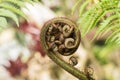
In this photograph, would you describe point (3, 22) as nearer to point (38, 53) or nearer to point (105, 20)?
point (105, 20)

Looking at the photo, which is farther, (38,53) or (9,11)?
(38,53)

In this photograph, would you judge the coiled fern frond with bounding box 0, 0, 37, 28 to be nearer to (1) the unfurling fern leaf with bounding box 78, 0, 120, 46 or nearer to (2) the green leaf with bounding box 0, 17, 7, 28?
(2) the green leaf with bounding box 0, 17, 7, 28

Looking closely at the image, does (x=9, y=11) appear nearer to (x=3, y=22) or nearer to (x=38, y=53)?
(x=3, y=22)

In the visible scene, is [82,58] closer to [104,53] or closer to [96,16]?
[104,53]

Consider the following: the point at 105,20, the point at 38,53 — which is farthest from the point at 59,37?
the point at 38,53

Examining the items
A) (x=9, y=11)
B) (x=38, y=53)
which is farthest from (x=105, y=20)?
(x=38, y=53)

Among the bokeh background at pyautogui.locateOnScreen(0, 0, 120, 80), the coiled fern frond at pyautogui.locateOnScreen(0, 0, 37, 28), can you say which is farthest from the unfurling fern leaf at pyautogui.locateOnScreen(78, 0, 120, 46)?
the bokeh background at pyautogui.locateOnScreen(0, 0, 120, 80)

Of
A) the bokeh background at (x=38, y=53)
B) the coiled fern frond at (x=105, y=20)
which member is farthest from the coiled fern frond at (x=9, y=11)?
the bokeh background at (x=38, y=53)

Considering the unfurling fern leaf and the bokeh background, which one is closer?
the unfurling fern leaf

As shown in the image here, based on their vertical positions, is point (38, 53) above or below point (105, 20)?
above

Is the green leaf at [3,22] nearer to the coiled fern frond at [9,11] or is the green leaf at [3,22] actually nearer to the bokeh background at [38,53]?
the coiled fern frond at [9,11]
